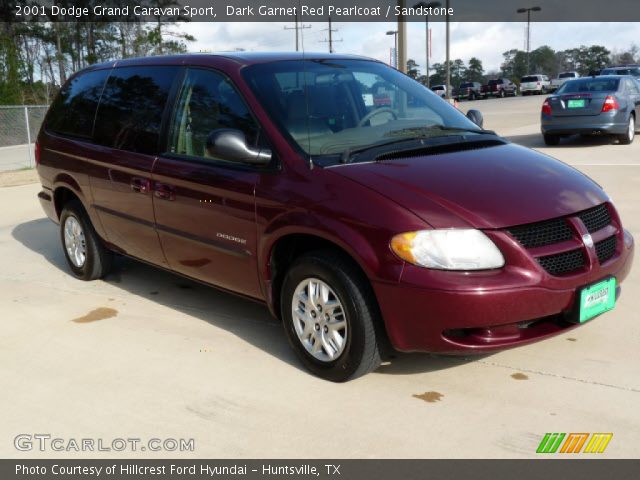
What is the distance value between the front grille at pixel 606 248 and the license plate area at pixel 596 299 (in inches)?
4.6

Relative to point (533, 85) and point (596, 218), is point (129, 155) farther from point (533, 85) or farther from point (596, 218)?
point (533, 85)

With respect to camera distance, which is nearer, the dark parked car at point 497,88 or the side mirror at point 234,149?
the side mirror at point 234,149

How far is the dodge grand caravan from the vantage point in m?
3.45

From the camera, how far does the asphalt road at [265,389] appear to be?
3.33 meters

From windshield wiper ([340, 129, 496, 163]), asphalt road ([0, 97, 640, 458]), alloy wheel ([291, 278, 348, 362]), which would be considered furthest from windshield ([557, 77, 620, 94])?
alloy wheel ([291, 278, 348, 362])

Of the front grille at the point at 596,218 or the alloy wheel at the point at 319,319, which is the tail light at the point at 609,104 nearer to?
the front grille at the point at 596,218

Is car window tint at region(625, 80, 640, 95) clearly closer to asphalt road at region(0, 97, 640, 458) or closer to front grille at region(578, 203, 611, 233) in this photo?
asphalt road at region(0, 97, 640, 458)

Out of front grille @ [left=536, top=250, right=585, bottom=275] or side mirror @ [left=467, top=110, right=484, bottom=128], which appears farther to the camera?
side mirror @ [left=467, top=110, right=484, bottom=128]

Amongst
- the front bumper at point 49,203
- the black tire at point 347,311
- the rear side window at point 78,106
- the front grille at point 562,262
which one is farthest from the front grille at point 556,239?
the front bumper at point 49,203

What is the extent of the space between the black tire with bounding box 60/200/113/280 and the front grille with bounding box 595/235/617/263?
3.92 metres

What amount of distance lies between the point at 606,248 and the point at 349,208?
56.1 inches

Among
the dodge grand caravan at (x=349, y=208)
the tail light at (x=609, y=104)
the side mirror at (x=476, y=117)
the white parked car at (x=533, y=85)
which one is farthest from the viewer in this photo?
the white parked car at (x=533, y=85)

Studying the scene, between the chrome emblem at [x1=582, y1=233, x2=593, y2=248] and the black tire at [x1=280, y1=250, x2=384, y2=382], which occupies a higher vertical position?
the chrome emblem at [x1=582, y1=233, x2=593, y2=248]

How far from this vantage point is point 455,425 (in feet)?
11.2
